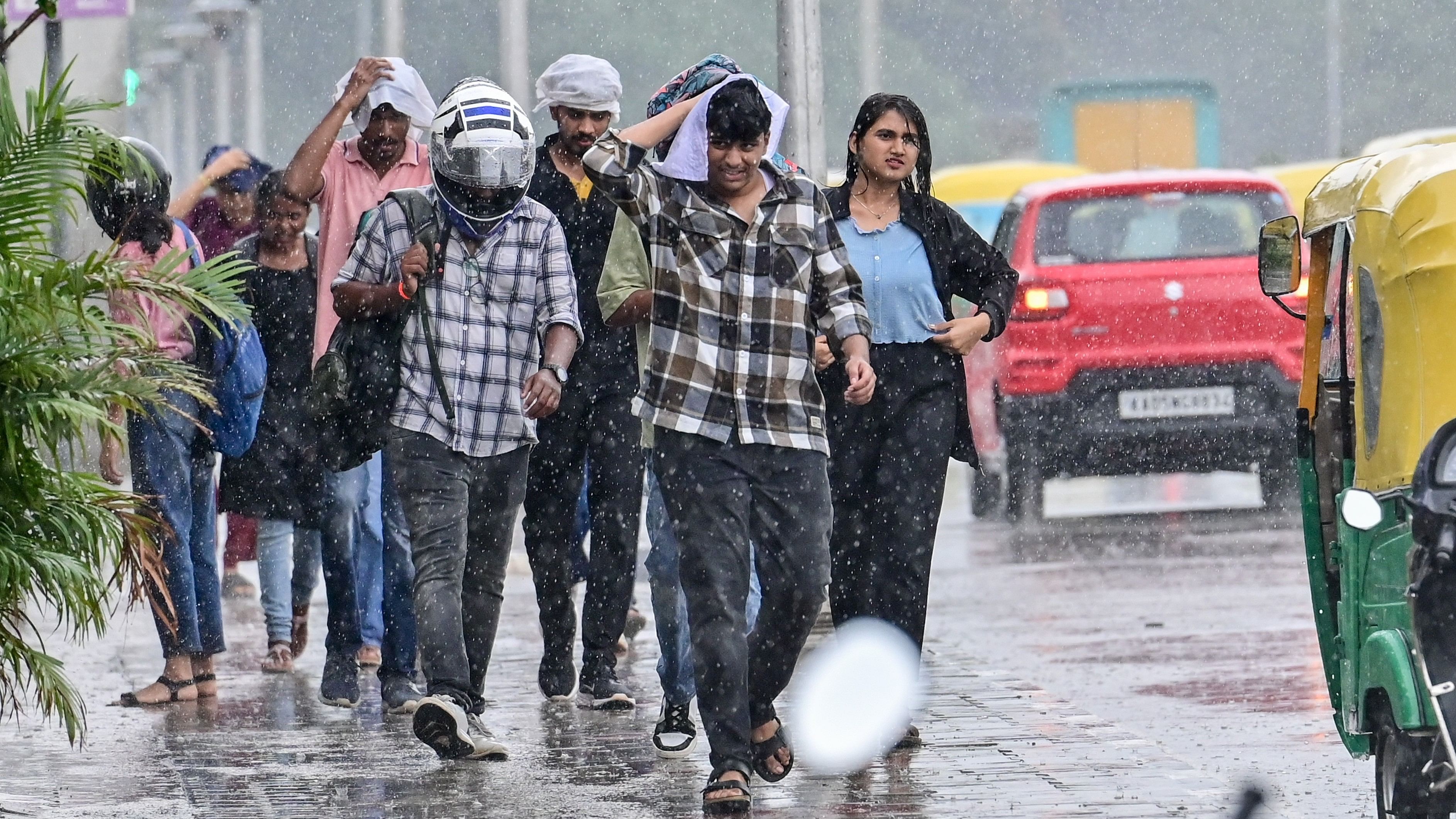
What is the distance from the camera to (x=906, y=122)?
7352mm

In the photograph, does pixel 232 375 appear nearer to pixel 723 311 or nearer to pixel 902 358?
pixel 902 358

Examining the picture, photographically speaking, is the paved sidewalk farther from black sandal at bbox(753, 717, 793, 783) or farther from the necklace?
the necklace

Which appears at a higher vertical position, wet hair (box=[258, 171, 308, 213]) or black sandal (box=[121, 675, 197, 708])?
wet hair (box=[258, 171, 308, 213])

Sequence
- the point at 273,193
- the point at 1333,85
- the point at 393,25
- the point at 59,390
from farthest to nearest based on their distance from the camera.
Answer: the point at 1333,85, the point at 393,25, the point at 273,193, the point at 59,390

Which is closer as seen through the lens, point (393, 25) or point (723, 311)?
point (723, 311)

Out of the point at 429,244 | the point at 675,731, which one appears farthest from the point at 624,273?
the point at 675,731

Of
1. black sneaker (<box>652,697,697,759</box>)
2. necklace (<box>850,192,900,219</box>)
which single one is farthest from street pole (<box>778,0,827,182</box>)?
black sneaker (<box>652,697,697,759</box>)

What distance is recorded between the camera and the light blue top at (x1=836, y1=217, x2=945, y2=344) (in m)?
7.36

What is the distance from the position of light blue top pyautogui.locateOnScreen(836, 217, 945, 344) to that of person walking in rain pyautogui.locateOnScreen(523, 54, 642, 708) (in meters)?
0.94

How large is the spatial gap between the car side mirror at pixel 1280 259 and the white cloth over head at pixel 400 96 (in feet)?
8.94

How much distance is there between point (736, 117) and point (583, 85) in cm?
153

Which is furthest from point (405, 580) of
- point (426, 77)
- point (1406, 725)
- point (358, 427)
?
point (426, 77)

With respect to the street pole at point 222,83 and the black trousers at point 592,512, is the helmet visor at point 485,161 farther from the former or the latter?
the street pole at point 222,83

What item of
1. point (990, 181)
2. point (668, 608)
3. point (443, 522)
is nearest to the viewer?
point (443, 522)
